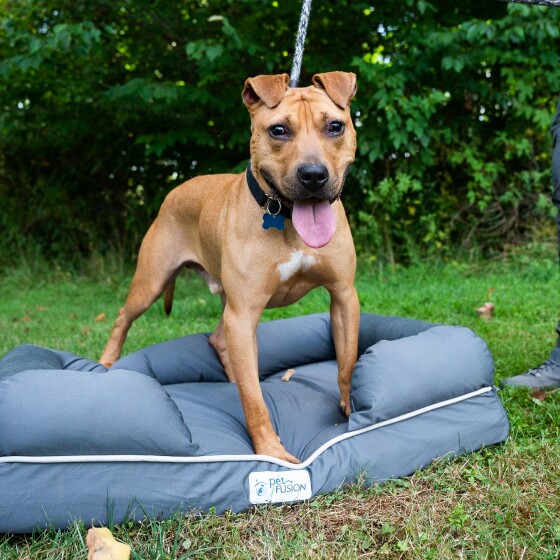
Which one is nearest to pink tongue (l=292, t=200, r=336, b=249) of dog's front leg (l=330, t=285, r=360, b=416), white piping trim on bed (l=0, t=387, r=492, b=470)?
dog's front leg (l=330, t=285, r=360, b=416)

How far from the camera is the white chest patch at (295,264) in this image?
118 inches

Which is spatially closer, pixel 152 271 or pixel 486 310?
pixel 152 271

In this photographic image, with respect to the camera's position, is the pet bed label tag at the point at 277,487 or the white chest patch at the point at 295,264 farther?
the white chest patch at the point at 295,264

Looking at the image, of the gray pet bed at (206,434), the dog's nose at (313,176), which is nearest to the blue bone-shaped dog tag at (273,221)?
the dog's nose at (313,176)

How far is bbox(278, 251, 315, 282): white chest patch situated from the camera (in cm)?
300

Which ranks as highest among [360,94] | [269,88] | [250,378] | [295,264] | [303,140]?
[360,94]

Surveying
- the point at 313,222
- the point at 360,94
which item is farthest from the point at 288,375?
the point at 360,94

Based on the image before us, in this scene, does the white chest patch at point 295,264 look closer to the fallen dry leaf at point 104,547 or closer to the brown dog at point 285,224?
the brown dog at point 285,224

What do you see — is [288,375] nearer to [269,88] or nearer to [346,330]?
[346,330]

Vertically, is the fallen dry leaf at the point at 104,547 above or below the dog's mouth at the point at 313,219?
below

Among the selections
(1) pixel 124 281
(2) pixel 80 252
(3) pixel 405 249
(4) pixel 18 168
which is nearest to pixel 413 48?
(3) pixel 405 249

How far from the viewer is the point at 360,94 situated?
7.47 m

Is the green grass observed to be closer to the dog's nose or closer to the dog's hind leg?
the dog's nose

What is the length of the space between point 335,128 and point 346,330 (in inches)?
37.5
